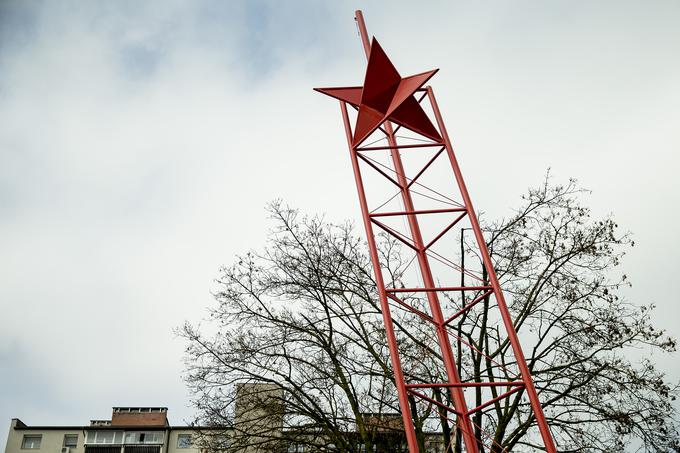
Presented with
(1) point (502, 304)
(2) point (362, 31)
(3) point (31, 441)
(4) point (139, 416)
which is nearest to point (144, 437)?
(4) point (139, 416)

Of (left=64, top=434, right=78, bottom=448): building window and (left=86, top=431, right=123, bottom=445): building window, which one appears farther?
(left=64, top=434, right=78, bottom=448): building window

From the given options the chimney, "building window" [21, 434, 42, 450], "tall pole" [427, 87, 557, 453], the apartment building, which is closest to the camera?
"tall pole" [427, 87, 557, 453]

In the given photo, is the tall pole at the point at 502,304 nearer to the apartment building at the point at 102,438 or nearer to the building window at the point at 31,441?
the apartment building at the point at 102,438

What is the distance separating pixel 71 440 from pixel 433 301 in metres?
41.8

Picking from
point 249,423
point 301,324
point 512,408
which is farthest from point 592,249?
point 249,423

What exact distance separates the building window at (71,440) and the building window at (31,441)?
6.44 ft

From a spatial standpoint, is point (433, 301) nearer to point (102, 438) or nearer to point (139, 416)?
point (102, 438)

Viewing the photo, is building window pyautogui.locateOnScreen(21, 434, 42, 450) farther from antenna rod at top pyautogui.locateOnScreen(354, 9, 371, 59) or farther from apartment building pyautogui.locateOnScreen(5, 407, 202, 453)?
antenna rod at top pyautogui.locateOnScreen(354, 9, 371, 59)

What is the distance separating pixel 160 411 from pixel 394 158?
39147 mm

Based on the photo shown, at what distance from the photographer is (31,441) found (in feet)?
138

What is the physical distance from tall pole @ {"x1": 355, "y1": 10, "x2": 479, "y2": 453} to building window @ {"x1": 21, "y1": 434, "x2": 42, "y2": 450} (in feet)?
139

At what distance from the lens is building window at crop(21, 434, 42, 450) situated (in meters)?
41.8

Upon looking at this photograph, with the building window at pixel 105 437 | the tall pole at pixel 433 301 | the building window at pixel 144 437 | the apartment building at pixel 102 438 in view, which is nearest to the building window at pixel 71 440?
the apartment building at pixel 102 438

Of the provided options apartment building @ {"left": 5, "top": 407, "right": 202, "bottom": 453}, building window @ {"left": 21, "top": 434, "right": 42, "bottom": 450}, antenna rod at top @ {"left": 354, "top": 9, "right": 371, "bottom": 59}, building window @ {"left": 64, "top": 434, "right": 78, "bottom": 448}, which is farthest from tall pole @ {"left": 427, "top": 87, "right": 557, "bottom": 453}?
building window @ {"left": 21, "top": 434, "right": 42, "bottom": 450}
